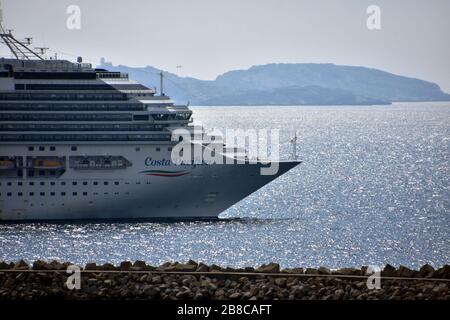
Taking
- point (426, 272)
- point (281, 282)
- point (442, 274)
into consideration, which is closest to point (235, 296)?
point (281, 282)

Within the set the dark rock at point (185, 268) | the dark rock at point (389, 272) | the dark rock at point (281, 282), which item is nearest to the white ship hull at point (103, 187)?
the dark rock at point (185, 268)

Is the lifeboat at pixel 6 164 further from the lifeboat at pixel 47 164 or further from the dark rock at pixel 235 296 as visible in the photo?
the dark rock at pixel 235 296

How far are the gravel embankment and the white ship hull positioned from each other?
65.7 ft

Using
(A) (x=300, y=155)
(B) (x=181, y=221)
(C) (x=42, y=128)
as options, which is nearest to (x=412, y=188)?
(B) (x=181, y=221)

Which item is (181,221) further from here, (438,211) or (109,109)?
(438,211)

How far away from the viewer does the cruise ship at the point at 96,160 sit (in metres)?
48.3

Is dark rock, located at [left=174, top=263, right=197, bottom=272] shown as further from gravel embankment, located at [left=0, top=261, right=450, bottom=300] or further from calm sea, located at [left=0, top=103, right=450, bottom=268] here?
calm sea, located at [left=0, top=103, right=450, bottom=268]

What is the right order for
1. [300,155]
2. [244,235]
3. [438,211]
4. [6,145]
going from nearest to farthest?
1. [244,235]
2. [6,145]
3. [438,211]
4. [300,155]

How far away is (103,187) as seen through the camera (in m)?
48.4

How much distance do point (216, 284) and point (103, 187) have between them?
22177 millimetres

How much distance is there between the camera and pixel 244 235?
146 ft

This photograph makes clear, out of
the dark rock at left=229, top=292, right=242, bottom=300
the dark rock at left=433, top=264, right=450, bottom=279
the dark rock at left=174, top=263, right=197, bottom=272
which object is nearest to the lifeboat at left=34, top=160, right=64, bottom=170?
the dark rock at left=174, top=263, right=197, bottom=272

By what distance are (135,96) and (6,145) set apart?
5969 millimetres

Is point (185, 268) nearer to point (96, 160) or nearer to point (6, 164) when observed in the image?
point (96, 160)
